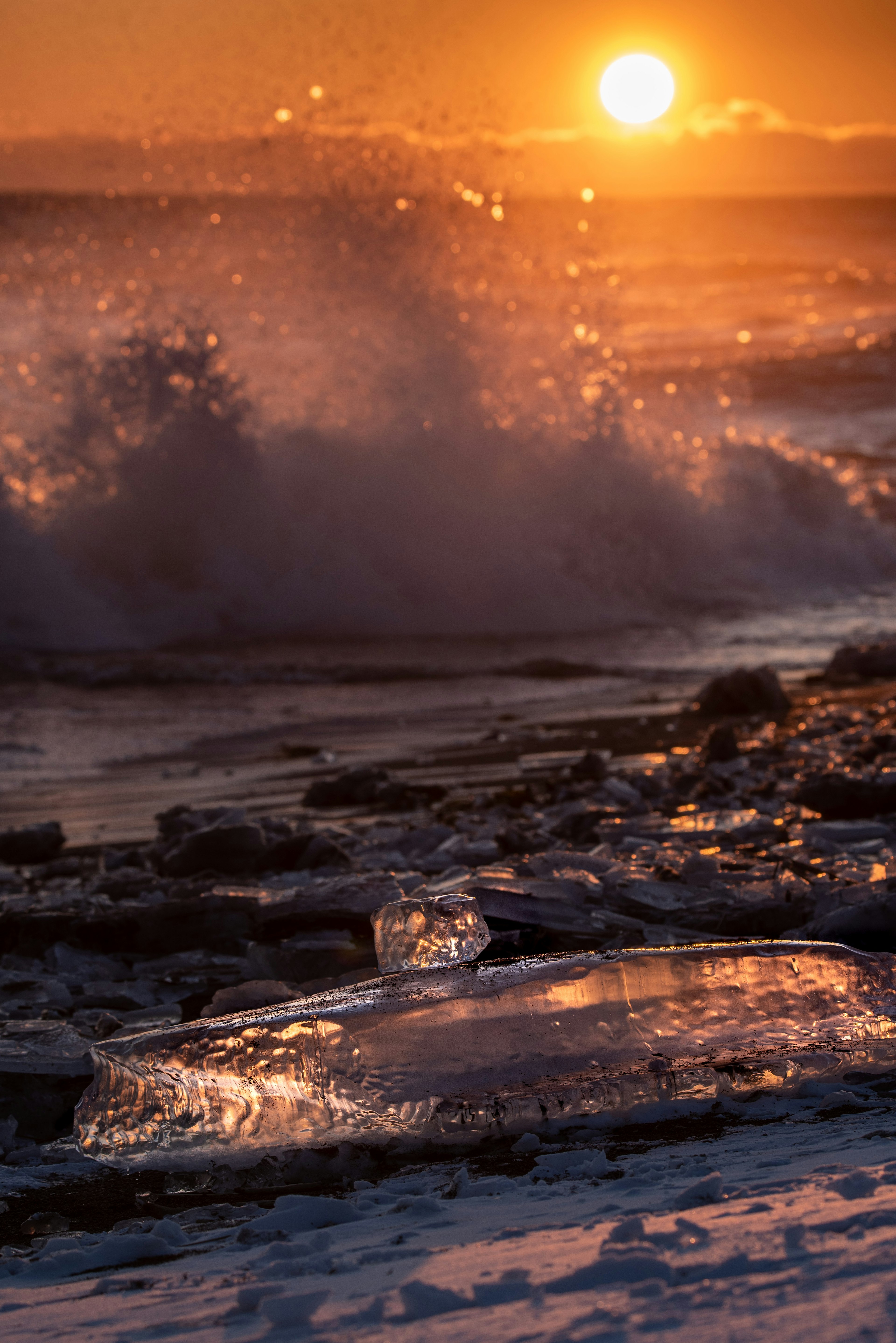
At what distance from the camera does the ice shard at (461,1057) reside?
159 centimetres

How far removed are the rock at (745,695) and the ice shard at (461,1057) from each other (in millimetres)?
3369

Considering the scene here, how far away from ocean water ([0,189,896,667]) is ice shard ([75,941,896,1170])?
502 centimetres

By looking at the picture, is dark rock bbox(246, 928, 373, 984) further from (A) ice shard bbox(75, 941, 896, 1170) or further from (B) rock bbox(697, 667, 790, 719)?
(B) rock bbox(697, 667, 790, 719)

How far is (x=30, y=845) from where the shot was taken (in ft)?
11.7

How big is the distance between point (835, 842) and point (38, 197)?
57.1 m

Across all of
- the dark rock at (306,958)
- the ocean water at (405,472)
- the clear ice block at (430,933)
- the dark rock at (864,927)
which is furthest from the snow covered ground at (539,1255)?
the ocean water at (405,472)

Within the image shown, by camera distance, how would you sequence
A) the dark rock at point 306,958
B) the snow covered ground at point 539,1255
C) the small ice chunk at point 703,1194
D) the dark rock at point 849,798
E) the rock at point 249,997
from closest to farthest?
the snow covered ground at point 539,1255, the small ice chunk at point 703,1194, the rock at point 249,997, the dark rock at point 306,958, the dark rock at point 849,798

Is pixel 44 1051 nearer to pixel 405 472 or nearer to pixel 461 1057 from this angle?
pixel 461 1057

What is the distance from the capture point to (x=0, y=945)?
2.64 metres

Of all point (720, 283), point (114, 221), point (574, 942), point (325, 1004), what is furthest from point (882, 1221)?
point (114, 221)

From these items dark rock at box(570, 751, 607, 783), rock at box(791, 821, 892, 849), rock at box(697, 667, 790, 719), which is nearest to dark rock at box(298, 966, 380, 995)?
rock at box(791, 821, 892, 849)

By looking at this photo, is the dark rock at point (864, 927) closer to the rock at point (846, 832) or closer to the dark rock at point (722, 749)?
the rock at point (846, 832)

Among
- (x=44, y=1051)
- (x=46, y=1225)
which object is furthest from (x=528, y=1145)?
(x=44, y=1051)

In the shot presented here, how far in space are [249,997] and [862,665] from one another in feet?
14.4
